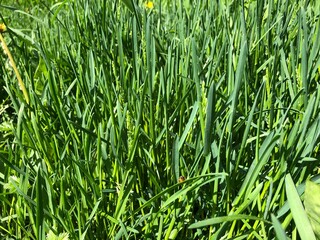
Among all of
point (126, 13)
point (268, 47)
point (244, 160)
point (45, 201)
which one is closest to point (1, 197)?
point (45, 201)

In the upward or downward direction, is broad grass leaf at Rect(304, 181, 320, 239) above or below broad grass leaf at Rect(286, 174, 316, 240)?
below

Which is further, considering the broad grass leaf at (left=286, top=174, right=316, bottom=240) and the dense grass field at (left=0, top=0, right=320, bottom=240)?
the dense grass field at (left=0, top=0, right=320, bottom=240)

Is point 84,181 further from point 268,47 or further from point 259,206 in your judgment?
point 268,47

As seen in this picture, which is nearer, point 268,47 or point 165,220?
point 165,220

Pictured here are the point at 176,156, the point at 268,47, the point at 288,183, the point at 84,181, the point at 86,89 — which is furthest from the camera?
the point at 268,47

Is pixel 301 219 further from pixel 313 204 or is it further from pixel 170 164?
pixel 170 164

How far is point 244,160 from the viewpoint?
0.90 metres

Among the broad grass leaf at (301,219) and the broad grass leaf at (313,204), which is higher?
the broad grass leaf at (301,219)

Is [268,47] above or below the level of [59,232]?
above

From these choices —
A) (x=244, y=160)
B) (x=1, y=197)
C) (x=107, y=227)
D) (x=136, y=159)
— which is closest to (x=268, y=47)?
(x=244, y=160)

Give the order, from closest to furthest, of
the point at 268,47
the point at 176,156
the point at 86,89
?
the point at 176,156 < the point at 86,89 < the point at 268,47

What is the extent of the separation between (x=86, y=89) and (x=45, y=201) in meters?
0.25

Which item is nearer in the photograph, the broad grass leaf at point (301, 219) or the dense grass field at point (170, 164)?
the broad grass leaf at point (301, 219)

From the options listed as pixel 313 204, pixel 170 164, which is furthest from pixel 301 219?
pixel 170 164
